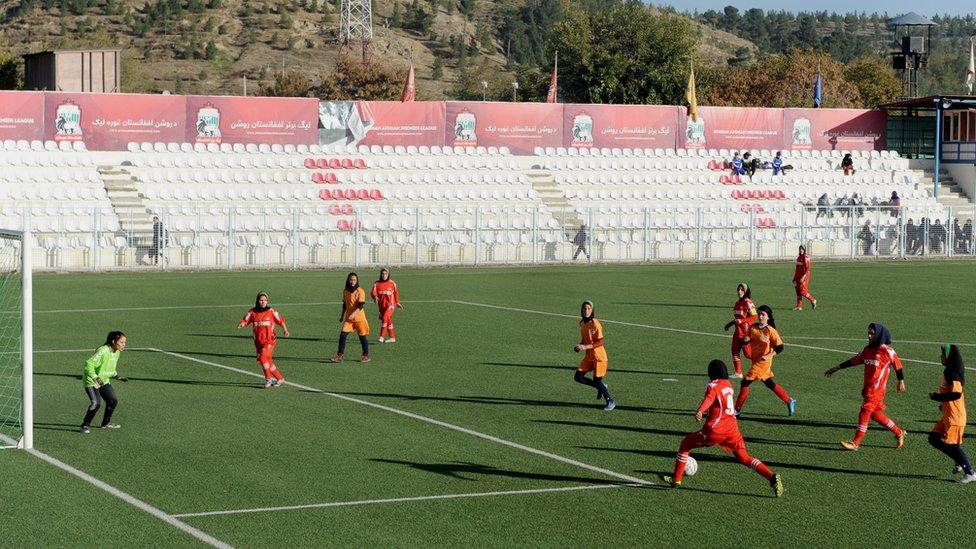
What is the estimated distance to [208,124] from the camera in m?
52.1

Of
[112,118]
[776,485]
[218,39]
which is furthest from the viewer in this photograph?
[218,39]

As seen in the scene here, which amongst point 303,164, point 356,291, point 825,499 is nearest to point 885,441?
point 825,499

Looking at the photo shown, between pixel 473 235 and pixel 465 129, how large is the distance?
9.11m

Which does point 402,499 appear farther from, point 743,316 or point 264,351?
point 743,316

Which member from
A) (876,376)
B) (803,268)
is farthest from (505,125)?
(876,376)

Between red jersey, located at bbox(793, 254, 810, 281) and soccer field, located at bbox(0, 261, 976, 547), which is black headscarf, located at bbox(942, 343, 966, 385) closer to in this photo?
soccer field, located at bbox(0, 261, 976, 547)

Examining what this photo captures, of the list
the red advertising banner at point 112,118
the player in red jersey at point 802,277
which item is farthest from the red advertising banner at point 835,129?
the player in red jersey at point 802,277

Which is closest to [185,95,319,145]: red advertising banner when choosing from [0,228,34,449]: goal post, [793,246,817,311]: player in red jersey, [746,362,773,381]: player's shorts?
[0,228,34,449]: goal post

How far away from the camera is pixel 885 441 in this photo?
583 inches

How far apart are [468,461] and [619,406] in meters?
4.13

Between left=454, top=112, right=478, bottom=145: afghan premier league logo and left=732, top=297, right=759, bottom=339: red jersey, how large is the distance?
37.2m

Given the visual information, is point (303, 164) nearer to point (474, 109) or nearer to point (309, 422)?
point (474, 109)

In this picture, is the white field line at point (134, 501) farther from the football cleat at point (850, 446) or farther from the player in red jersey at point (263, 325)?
the football cleat at point (850, 446)

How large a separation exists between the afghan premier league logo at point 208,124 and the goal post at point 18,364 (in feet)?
77.1
